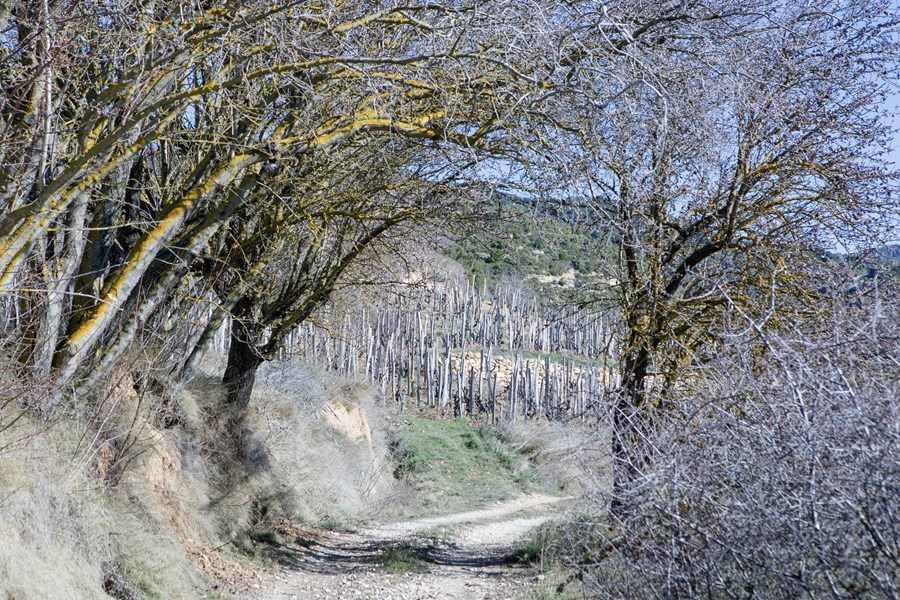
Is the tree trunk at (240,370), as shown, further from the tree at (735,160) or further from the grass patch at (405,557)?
the tree at (735,160)

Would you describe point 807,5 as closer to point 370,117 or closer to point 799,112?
point 799,112

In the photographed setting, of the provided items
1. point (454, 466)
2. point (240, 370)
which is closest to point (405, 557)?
point (240, 370)

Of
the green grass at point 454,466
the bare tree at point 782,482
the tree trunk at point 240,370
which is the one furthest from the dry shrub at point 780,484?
the green grass at point 454,466

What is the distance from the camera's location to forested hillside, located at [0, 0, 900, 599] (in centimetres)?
396

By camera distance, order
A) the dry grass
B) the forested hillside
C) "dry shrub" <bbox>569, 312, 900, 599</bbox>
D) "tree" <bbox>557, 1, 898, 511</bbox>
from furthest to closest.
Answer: "tree" <bbox>557, 1, 898, 511</bbox> → the dry grass → the forested hillside → "dry shrub" <bbox>569, 312, 900, 599</bbox>

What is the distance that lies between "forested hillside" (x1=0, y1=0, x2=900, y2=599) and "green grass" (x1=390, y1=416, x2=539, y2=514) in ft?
24.0

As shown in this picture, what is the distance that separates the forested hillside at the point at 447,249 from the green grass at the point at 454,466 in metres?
7.31

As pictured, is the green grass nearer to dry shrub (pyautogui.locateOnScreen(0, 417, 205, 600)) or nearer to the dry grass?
the dry grass

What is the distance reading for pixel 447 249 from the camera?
13.1 m

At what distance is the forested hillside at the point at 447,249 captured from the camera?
3.96 meters

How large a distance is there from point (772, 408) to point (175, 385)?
321 inches

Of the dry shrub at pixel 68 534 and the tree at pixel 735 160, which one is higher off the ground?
the tree at pixel 735 160

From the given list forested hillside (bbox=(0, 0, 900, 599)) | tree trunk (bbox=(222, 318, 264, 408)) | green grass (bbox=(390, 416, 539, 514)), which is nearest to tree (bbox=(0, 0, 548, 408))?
forested hillside (bbox=(0, 0, 900, 599))

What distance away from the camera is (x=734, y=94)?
25.8 feet
